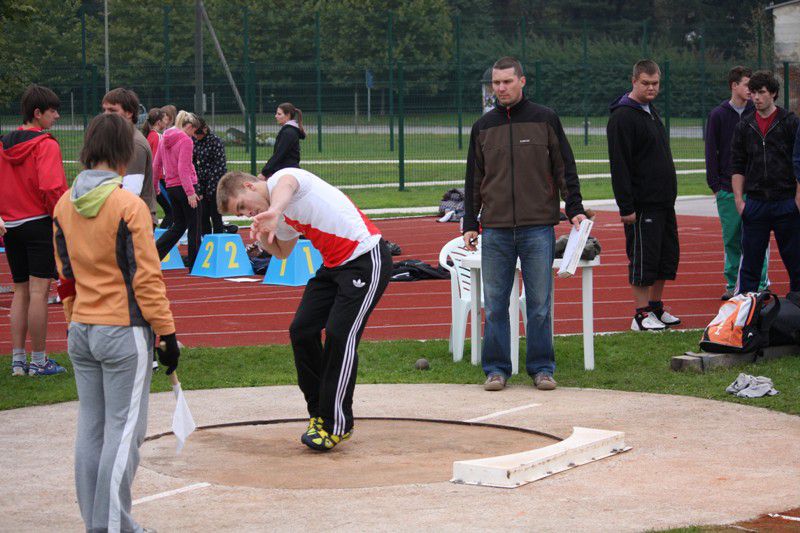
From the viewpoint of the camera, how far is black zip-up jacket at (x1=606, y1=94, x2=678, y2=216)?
1027 cm

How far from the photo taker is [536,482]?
6160mm

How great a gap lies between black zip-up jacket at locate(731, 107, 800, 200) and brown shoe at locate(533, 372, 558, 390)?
314cm

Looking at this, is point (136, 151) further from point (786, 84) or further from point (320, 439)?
point (786, 84)

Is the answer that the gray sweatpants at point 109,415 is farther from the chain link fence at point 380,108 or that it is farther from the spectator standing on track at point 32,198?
the chain link fence at point 380,108

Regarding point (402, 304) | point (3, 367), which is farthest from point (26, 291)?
point (402, 304)

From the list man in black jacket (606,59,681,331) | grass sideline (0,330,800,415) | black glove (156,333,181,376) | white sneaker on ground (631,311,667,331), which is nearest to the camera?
black glove (156,333,181,376)

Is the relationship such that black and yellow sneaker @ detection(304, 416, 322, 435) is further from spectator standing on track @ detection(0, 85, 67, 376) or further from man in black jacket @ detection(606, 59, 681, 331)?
man in black jacket @ detection(606, 59, 681, 331)

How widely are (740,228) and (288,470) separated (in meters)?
6.92

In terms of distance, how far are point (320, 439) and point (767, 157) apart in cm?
536

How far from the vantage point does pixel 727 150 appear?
11.9 meters

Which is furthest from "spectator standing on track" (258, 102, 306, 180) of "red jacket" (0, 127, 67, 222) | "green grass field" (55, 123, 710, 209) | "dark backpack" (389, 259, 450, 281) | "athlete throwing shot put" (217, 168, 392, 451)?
"green grass field" (55, 123, 710, 209)

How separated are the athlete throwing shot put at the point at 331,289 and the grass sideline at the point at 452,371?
194 cm

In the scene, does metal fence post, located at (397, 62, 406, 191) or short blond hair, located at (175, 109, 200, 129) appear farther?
metal fence post, located at (397, 62, 406, 191)

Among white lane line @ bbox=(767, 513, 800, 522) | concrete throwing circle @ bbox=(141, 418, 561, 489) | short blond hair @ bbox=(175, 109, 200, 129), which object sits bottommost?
concrete throwing circle @ bbox=(141, 418, 561, 489)
